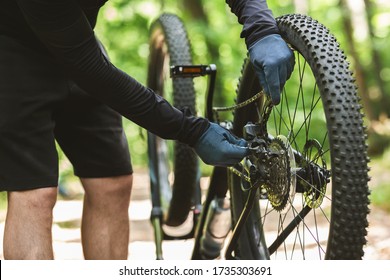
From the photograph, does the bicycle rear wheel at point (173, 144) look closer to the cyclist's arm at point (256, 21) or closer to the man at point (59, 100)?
the man at point (59, 100)

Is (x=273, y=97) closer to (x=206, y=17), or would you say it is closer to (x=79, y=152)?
(x=79, y=152)

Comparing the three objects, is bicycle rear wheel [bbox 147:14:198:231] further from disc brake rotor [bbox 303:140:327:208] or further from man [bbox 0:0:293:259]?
disc brake rotor [bbox 303:140:327:208]

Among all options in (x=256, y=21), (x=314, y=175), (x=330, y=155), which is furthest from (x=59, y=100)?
(x=330, y=155)

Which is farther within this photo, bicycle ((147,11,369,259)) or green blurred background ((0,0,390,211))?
green blurred background ((0,0,390,211))

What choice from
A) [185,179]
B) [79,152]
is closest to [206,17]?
[185,179]

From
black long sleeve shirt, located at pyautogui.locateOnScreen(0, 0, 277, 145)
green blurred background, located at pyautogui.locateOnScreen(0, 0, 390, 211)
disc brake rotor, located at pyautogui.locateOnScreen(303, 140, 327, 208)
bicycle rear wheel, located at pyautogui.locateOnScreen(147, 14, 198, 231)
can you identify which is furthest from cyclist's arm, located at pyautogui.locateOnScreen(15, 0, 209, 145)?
green blurred background, located at pyautogui.locateOnScreen(0, 0, 390, 211)

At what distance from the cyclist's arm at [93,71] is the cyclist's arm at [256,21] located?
30 cm

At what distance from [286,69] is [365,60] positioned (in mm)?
14917

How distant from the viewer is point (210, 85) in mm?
2607

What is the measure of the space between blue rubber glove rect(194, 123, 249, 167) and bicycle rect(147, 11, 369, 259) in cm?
8

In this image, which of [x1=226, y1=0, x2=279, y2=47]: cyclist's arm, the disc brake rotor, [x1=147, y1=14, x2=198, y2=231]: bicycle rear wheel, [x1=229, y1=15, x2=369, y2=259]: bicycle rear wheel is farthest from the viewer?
[x1=147, y1=14, x2=198, y2=231]: bicycle rear wheel

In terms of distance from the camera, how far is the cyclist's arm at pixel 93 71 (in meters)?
1.69

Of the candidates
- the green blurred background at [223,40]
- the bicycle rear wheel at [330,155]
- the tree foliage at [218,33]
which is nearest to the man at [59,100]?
the bicycle rear wheel at [330,155]

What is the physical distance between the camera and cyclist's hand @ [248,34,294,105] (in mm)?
1716
